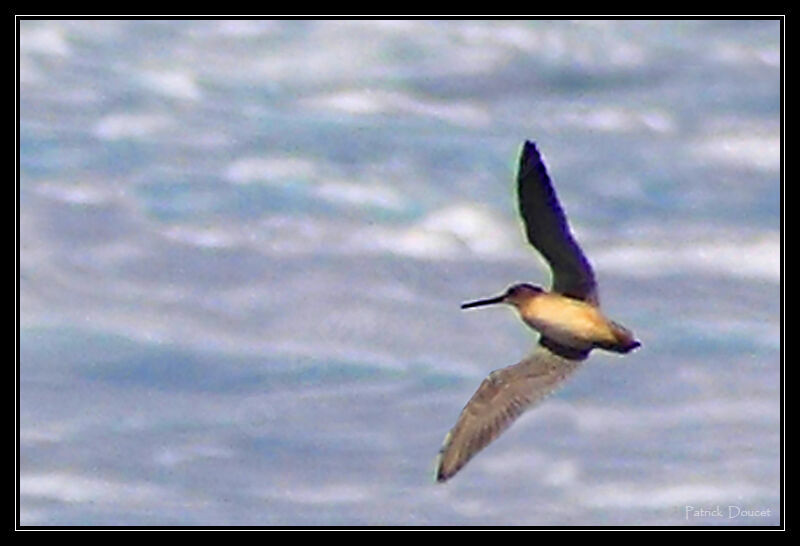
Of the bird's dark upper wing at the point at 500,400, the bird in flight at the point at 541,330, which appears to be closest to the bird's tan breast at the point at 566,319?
the bird in flight at the point at 541,330

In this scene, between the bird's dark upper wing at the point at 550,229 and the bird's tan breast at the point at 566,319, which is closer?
the bird's tan breast at the point at 566,319

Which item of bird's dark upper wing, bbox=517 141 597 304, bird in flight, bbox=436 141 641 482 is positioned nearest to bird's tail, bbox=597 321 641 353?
bird in flight, bbox=436 141 641 482

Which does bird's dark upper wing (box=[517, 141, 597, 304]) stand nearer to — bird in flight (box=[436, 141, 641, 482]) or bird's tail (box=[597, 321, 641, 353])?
bird in flight (box=[436, 141, 641, 482])

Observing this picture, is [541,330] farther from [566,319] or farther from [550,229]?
[550,229]

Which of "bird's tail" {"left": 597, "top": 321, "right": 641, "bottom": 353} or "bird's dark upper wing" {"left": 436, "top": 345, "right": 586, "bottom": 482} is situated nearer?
"bird's tail" {"left": 597, "top": 321, "right": 641, "bottom": 353}

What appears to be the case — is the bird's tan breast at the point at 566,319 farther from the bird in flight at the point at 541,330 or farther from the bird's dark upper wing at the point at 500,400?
the bird's dark upper wing at the point at 500,400

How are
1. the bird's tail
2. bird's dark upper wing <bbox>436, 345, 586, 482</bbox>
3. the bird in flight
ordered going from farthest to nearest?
1. bird's dark upper wing <bbox>436, 345, 586, 482</bbox>
2. the bird in flight
3. the bird's tail
